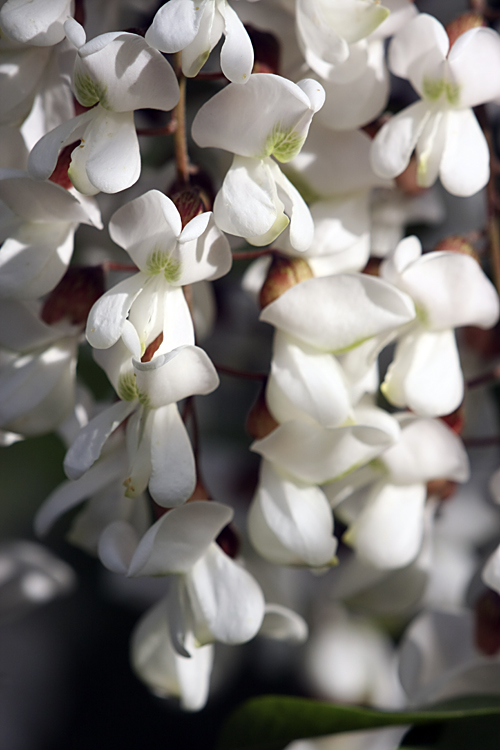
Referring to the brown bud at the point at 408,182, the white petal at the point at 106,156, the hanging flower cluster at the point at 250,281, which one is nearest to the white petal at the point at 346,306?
the hanging flower cluster at the point at 250,281

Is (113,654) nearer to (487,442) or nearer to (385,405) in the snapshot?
(385,405)

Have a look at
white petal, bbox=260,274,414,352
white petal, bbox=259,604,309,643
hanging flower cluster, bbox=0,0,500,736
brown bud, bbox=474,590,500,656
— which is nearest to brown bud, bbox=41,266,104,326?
hanging flower cluster, bbox=0,0,500,736

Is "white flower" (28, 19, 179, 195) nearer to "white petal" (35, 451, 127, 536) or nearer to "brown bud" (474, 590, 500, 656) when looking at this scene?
"white petal" (35, 451, 127, 536)

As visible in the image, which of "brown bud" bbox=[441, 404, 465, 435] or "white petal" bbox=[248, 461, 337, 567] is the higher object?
"white petal" bbox=[248, 461, 337, 567]

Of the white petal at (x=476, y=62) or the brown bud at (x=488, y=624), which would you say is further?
the brown bud at (x=488, y=624)

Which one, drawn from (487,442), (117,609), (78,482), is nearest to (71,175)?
(78,482)

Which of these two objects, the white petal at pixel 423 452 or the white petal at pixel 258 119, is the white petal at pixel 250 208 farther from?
the white petal at pixel 423 452
